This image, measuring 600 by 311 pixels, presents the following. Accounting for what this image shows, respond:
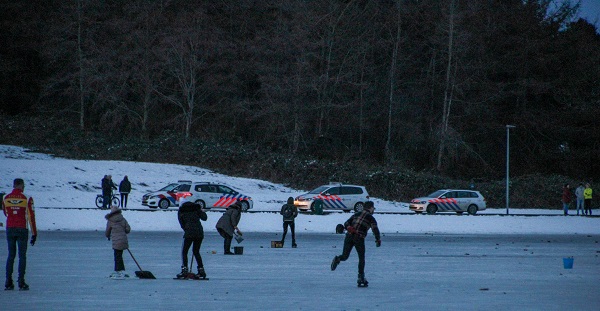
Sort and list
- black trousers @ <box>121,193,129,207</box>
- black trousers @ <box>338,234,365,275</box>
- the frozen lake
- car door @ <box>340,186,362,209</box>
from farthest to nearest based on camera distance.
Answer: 1. car door @ <box>340,186,362,209</box>
2. black trousers @ <box>121,193,129,207</box>
3. black trousers @ <box>338,234,365,275</box>
4. the frozen lake

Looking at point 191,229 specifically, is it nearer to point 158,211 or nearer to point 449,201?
point 158,211

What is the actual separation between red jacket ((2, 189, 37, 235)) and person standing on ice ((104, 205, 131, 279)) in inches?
103

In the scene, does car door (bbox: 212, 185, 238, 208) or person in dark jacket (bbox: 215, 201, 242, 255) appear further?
car door (bbox: 212, 185, 238, 208)

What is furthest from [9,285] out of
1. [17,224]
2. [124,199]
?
[124,199]

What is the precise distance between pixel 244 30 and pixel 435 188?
24.4 metres

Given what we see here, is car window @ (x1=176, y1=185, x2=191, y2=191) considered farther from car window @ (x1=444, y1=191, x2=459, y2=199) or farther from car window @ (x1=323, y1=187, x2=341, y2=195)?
car window @ (x1=444, y1=191, x2=459, y2=199)

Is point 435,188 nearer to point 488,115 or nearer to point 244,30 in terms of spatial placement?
Result: point 488,115

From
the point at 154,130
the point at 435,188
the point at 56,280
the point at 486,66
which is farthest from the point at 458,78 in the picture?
the point at 56,280

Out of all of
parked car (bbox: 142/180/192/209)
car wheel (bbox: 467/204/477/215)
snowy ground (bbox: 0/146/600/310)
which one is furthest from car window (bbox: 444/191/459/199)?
parked car (bbox: 142/180/192/209)

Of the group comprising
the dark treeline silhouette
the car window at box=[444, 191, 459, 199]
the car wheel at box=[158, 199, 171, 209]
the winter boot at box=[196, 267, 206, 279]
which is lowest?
the winter boot at box=[196, 267, 206, 279]

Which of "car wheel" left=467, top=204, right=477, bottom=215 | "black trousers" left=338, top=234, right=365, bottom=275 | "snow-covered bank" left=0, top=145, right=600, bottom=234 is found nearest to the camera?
"black trousers" left=338, top=234, right=365, bottom=275

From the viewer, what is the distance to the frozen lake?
13773 millimetres

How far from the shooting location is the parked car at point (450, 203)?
50531 millimetres

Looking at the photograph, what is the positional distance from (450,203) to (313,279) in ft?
114
